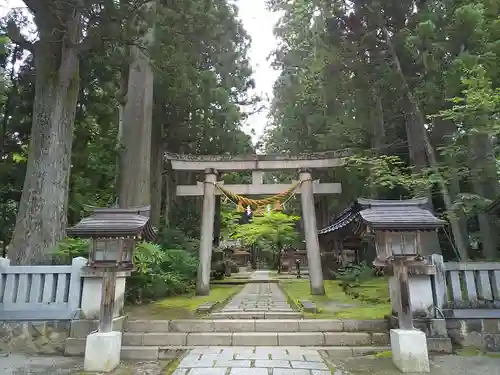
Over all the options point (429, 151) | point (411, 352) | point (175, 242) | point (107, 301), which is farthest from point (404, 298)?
point (175, 242)

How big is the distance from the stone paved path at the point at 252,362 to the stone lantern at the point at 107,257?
0.93 meters

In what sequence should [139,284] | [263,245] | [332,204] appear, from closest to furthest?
[139,284] → [332,204] → [263,245]

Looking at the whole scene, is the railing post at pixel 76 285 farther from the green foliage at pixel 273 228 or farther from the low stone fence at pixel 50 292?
the green foliage at pixel 273 228

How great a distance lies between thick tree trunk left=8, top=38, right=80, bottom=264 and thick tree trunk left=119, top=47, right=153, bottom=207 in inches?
101

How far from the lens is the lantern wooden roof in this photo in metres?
4.91

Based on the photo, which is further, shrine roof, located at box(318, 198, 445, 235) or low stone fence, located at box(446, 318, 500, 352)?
low stone fence, located at box(446, 318, 500, 352)

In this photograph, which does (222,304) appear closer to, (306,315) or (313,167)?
(306,315)

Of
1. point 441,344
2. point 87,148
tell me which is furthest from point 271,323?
point 87,148

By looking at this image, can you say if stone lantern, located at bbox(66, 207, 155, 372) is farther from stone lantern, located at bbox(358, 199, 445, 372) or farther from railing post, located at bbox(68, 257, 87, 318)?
stone lantern, located at bbox(358, 199, 445, 372)

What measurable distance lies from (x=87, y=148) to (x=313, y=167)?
6.94 meters

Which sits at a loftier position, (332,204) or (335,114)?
(335,114)

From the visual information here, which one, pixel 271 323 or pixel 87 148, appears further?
pixel 87 148

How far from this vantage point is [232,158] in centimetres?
1091

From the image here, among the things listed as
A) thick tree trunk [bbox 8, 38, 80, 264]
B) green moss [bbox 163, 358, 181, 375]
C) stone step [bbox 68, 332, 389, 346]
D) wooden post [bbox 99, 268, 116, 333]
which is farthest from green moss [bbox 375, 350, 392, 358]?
thick tree trunk [bbox 8, 38, 80, 264]
